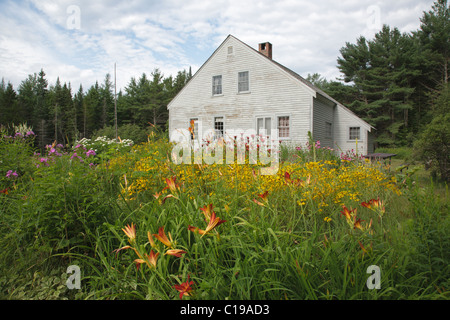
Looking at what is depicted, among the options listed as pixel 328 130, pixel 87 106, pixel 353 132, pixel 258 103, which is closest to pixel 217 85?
pixel 258 103

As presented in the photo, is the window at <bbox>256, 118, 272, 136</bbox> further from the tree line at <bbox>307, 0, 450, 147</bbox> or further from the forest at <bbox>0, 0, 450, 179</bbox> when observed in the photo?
the tree line at <bbox>307, 0, 450, 147</bbox>

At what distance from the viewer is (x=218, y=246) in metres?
1.55

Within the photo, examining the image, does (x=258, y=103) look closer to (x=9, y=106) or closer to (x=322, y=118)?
(x=322, y=118)

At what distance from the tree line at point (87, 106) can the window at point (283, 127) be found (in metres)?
24.0

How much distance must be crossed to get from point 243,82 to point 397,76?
18.2 meters

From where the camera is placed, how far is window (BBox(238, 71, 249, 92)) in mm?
13125

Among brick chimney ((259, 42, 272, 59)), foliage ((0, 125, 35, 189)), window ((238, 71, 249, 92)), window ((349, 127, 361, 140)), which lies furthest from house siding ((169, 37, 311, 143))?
foliage ((0, 125, 35, 189))

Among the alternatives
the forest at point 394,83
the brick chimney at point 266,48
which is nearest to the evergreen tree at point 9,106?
the forest at point 394,83

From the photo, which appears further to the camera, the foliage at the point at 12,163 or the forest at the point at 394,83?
the forest at the point at 394,83

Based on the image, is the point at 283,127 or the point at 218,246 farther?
the point at 283,127

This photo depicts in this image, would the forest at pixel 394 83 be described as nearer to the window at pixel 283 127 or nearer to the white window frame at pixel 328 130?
the white window frame at pixel 328 130

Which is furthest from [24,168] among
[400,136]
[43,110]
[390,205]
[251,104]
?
[43,110]

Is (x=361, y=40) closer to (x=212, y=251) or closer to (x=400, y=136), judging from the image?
(x=400, y=136)

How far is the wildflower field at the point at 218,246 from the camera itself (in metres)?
1.33
